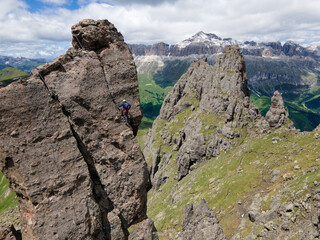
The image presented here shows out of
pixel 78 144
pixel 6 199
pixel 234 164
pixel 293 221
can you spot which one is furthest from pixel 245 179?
pixel 6 199

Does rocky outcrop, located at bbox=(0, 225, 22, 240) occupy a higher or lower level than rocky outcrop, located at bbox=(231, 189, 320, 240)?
higher

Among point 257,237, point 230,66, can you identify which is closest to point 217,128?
point 230,66

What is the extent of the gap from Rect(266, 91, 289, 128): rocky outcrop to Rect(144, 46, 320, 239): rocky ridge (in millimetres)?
455

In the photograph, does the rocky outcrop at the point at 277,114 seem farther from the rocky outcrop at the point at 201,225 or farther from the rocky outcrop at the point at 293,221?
the rocky outcrop at the point at 201,225

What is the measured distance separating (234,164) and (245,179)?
60.2 ft

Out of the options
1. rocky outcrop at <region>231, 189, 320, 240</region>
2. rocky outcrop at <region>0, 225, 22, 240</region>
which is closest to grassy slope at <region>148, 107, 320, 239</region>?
rocky outcrop at <region>231, 189, 320, 240</region>

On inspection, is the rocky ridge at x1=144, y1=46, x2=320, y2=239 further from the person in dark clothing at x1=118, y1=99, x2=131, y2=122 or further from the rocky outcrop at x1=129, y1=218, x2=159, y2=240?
the person in dark clothing at x1=118, y1=99, x2=131, y2=122

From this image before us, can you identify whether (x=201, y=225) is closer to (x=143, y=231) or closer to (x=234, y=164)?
(x=143, y=231)

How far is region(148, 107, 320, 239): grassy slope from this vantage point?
5466cm

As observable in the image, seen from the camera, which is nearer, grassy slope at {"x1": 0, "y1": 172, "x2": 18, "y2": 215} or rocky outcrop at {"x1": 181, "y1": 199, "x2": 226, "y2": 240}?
rocky outcrop at {"x1": 181, "y1": 199, "x2": 226, "y2": 240}

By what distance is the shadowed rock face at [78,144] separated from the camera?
18750mm

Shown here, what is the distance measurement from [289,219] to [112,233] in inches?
1358

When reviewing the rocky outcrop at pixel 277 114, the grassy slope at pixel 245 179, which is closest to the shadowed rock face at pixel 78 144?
the grassy slope at pixel 245 179

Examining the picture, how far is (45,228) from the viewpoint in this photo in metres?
18.8
